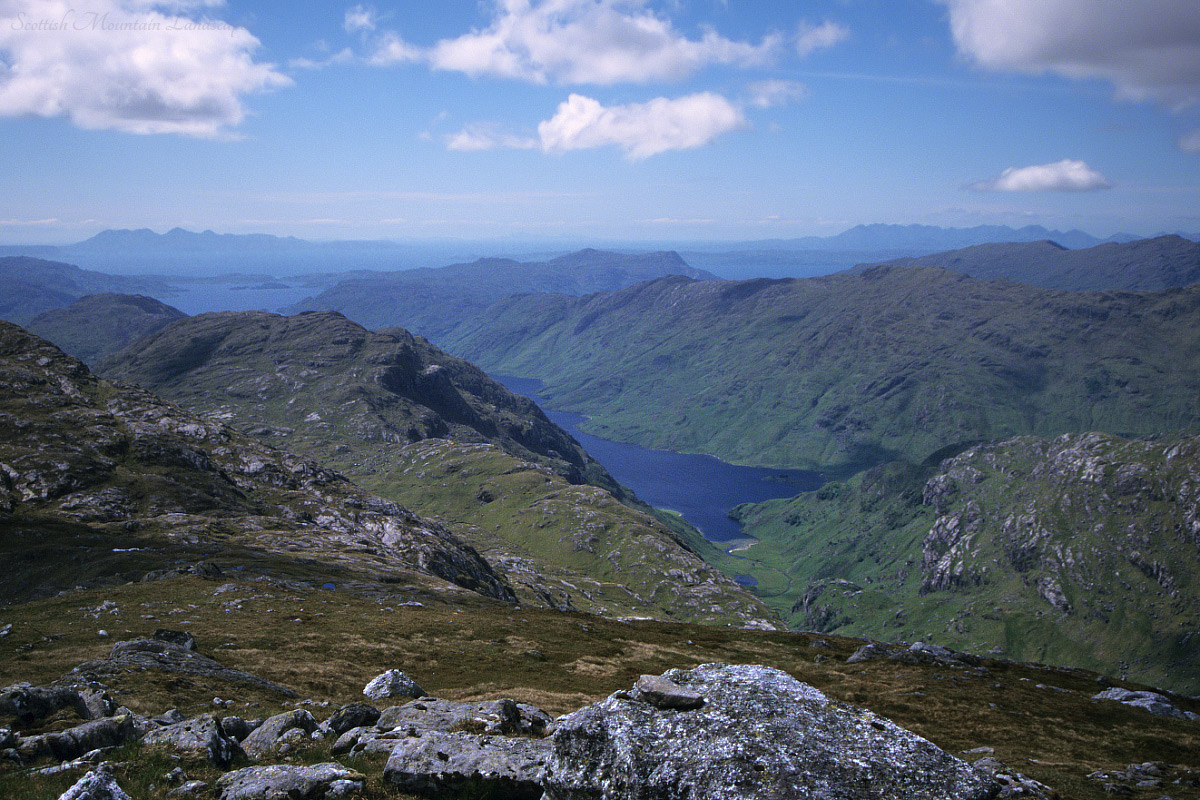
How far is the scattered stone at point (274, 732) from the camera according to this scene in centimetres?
2570

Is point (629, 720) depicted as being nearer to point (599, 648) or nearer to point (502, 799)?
point (502, 799)

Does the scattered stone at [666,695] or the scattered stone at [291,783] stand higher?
the scattered stone at [666,695]

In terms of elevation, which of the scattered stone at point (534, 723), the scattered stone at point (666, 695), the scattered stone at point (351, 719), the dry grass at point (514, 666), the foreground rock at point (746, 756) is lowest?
the dry grass at point (514, 666)

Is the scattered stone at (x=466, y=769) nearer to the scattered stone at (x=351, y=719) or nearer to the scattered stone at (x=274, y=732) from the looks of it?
the scattered stone at (x=274, y=732)

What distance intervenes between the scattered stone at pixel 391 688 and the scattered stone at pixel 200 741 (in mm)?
14188

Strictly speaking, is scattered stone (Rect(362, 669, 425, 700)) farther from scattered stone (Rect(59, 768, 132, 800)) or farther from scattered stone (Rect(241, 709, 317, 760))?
scattered stone (Rect(59, 768, 132, 800))

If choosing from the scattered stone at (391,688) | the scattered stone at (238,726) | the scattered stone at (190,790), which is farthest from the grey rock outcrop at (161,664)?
the scattered stone at (190,790)

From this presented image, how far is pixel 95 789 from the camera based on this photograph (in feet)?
57.6

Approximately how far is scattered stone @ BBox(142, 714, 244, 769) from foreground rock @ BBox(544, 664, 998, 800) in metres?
13.2

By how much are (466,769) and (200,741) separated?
10954 millimetres

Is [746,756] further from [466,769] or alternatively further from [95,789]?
[95,789]

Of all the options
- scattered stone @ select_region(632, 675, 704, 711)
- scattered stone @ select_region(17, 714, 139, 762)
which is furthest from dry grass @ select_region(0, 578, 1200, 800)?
scattered stone @ select_region(632, 675, 704, 711)

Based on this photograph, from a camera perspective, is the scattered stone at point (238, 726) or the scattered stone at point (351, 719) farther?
the scattered stone at point (351, 719)

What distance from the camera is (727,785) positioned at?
17.3 m
